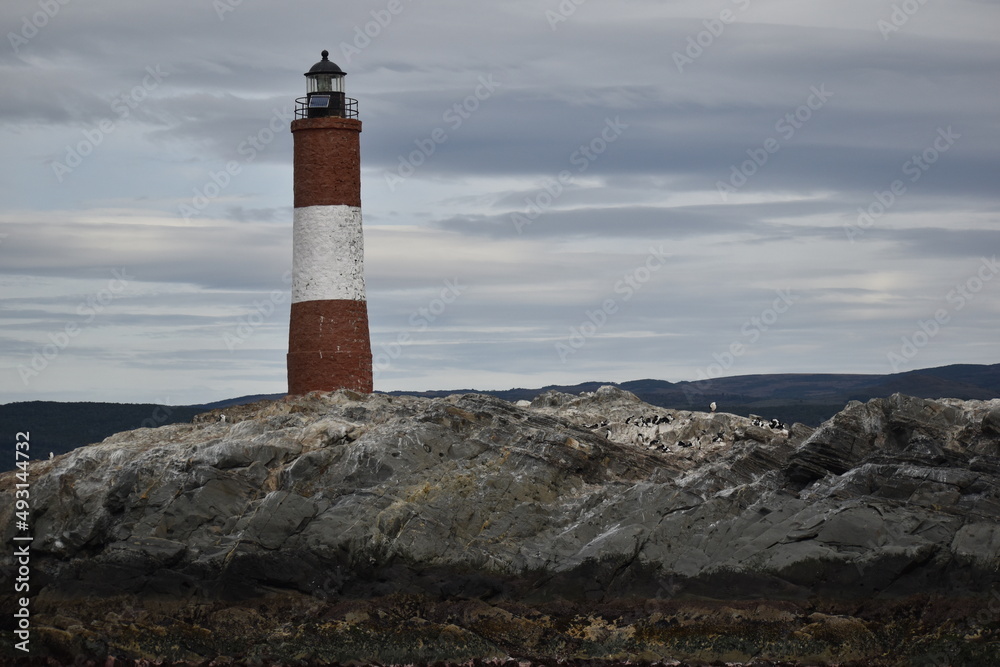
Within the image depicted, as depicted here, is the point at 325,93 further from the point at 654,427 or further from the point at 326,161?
the point at 654,427

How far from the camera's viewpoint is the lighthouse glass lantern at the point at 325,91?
43844 millimetres

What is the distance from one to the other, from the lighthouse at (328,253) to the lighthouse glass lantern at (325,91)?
0.10ft

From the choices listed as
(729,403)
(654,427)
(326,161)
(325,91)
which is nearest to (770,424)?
(654,427)

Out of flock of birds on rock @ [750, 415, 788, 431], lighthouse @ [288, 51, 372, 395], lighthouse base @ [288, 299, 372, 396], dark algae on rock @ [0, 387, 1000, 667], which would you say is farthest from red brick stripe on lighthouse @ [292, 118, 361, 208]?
flock of birds on rock @ [750, 415, 788, 431]

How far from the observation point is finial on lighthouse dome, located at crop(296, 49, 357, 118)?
43.8 meters

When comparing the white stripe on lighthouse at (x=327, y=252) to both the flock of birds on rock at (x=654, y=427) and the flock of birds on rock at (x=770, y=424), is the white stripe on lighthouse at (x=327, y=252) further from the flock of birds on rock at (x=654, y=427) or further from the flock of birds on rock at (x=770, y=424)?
the flock of birds on rock at (x=770, y=424)

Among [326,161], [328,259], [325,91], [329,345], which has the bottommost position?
[329,345]

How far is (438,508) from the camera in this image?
1267 inches

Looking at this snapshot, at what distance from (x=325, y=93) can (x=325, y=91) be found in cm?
10

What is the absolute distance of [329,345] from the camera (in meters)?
43.4

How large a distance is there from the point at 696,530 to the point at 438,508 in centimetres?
599

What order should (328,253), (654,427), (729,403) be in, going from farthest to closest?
(729,403) < (328,253) < (654,427)

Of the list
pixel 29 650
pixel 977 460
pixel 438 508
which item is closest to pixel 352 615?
pixel 438 508

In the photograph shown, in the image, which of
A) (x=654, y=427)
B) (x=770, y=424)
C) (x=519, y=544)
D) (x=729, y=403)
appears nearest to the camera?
(x=519, y=544)
